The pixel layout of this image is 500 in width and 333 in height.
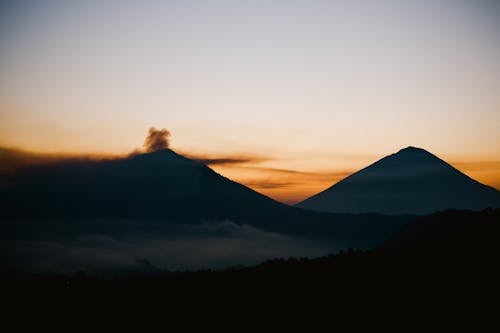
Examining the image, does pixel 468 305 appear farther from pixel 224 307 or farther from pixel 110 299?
pixel 110 299

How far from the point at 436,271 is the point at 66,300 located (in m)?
33.2

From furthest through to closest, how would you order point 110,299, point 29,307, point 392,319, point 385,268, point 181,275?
point 181,275
point 29,307
point 110,299
point 385,268
point 392,319

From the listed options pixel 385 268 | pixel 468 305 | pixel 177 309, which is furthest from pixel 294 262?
pixel 468 305

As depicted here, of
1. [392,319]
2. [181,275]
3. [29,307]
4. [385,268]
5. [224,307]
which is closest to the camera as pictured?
[392,319]

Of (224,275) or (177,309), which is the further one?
(224,275)

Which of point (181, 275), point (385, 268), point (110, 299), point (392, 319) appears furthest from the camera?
point (181, 275)

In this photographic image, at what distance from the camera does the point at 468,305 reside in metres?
30.7

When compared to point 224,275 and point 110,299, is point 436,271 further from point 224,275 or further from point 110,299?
point 110,299

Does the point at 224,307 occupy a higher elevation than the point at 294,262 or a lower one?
lower

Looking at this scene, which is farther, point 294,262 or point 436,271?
point 294,262

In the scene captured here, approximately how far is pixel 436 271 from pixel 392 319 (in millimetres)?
9619

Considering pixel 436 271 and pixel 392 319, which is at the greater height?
pixel 436 271

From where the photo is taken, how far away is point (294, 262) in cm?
4962

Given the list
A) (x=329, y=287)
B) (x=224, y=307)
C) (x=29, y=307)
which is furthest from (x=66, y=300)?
(x=329, y=287)
